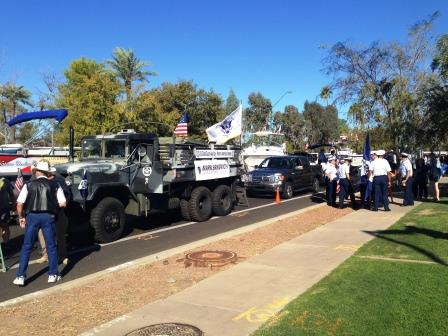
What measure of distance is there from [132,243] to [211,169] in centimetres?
389

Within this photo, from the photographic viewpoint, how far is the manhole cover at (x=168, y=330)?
15.8ft

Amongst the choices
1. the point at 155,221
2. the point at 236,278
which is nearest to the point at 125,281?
the point at 236,278

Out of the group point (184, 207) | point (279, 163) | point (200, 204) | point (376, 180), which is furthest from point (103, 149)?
point (279, 163)

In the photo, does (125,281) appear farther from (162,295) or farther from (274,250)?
(274,250)

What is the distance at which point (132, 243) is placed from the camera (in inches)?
400

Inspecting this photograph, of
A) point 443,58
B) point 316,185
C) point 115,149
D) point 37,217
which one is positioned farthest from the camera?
point 316,185

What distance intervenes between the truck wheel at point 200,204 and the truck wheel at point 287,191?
636 cm

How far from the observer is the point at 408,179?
1471 cm

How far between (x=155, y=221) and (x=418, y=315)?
920cm

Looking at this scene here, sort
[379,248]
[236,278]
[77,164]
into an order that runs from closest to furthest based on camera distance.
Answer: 1. [236,278]
2. [379,248]
3. [77,164]

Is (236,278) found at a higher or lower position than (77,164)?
lower

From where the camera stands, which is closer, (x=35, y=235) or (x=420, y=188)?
(x=35, y=235)

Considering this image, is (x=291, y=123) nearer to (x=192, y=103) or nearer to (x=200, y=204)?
(x=192, y=103)

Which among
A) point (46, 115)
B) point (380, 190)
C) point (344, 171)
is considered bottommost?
point (380, 190)
